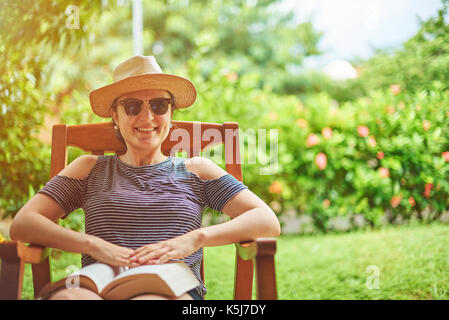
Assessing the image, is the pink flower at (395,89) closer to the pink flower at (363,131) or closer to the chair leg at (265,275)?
the pink flower at (363,131)

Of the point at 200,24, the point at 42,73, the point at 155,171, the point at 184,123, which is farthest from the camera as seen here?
the point at 200,24

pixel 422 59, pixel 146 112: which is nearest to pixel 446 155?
pixel 422 59

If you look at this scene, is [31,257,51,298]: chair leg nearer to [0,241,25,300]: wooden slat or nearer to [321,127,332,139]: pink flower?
[0,241,25,300]: wooden slat

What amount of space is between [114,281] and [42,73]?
2.26 meters

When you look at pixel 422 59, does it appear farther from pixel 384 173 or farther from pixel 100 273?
pixel 100 273

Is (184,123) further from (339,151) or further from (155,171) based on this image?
(339,151)

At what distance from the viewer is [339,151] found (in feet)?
11.4

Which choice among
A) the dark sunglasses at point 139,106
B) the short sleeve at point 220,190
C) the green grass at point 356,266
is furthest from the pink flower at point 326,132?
the dark sunglasses at point 139,106

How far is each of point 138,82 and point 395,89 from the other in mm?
1946

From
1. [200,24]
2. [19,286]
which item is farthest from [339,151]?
[200,24]

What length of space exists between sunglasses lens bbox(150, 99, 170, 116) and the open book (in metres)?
0.58

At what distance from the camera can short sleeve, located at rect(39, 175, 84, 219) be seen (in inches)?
59.5

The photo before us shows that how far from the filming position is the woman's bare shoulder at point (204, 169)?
5.31ft

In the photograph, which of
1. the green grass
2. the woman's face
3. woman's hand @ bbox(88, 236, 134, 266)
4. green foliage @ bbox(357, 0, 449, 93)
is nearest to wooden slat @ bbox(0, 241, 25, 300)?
woman's hand @ bbox(88, 236, 134, 266)
